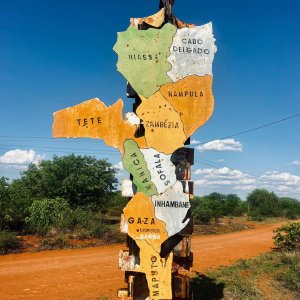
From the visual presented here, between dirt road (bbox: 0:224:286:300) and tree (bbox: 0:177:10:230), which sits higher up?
tree (bbox: 0:177:10:230)

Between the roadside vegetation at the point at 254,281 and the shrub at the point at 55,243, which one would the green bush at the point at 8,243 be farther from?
the roadside vegetation at the point at 254,281

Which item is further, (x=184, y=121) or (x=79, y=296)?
(x=79, y=296)

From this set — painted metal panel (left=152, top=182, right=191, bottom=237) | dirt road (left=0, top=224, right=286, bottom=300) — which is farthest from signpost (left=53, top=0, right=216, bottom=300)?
dirt road (left=0, top=224, right=286, bottom=300)

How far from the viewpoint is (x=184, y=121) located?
2754 mm

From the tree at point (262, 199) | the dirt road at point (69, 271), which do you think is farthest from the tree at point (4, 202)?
the tree at point (262, 199)

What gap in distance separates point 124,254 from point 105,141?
2.92 ft

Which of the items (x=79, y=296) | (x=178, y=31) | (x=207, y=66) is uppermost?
(x=178, y=31)

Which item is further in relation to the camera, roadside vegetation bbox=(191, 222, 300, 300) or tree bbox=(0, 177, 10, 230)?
tree bbox=(0, 177, 10, 230)

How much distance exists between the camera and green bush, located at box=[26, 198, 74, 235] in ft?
45.5

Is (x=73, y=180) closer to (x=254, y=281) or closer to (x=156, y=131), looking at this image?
(x=254, y=281)

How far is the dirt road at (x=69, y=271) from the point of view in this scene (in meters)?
6.57

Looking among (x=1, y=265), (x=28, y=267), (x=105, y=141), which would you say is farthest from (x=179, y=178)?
(x=1, y=265)

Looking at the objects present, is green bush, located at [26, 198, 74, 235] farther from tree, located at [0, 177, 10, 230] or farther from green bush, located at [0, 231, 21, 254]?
green bush, located at [0, 231, 21, 254]

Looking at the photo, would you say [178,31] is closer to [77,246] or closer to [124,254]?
[124,254]
